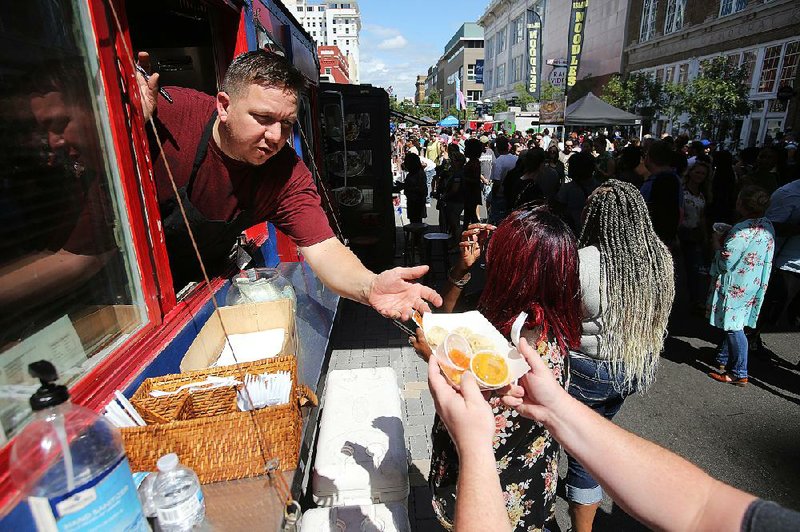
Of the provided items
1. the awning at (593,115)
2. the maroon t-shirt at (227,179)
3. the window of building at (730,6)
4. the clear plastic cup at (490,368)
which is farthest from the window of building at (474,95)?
the clear plastic cup at (490,368)

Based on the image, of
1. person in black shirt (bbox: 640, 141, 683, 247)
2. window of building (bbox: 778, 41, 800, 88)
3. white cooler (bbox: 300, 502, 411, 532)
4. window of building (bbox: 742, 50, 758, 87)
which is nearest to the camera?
white cooler (bbox: 300, 502, 411, 532)

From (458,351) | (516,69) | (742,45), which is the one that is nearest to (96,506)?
(458,351)

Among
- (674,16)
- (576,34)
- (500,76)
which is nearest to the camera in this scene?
(576,34)

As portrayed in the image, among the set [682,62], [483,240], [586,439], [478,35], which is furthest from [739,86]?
[478,35]

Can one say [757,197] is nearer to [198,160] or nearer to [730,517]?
[730,517]

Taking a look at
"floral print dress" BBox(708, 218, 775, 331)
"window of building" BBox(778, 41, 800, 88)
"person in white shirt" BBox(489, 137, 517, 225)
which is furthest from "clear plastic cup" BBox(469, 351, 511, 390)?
"window of building" BBox(778, 41, 800, 88)

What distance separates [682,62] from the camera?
28594 millimetres

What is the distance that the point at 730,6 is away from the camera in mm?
24281

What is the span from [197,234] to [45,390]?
149cm

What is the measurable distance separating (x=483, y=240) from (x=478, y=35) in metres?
108

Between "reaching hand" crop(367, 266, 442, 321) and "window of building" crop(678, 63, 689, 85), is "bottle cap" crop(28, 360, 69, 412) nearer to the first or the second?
"reaching hand" crop(367, 266, 442, 321)

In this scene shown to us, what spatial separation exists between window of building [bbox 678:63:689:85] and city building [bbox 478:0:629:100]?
755 cm

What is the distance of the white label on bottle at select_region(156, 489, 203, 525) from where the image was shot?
1.28m

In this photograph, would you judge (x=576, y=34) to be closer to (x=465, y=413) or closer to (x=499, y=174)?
(x=499, y=174)
